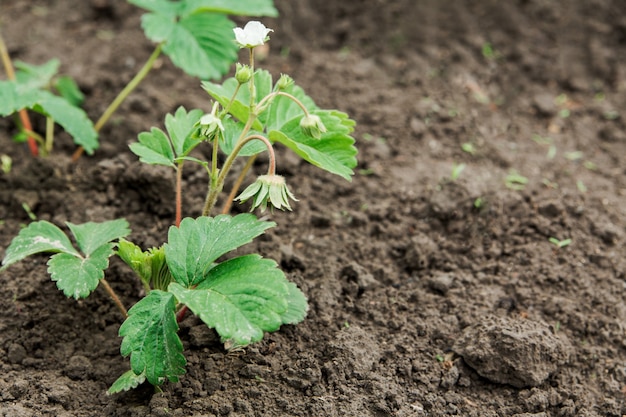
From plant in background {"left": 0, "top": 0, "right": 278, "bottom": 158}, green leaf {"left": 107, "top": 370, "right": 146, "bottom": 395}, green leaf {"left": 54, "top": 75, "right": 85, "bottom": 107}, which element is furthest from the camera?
green leaf {"left": 54, "top": 75, "right": 85, "bottom": 107}

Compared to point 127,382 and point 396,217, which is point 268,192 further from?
point 396,217

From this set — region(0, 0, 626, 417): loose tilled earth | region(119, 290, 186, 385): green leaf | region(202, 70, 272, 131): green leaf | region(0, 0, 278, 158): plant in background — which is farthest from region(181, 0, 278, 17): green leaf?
region(119, 290, 186, 385): green leaf

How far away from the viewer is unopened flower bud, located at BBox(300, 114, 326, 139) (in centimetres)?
200

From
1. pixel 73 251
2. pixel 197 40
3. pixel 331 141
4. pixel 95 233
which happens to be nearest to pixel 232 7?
pixel 197 40

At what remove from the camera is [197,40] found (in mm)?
2902

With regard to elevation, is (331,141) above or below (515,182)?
above

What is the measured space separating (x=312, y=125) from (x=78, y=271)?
764mm

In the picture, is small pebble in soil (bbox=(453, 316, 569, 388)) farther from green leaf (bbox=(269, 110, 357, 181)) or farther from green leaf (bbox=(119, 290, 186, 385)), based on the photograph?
green leaf (bbox=(119, 290, 186, 385))

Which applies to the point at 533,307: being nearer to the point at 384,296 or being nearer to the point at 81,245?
the point at 384,296

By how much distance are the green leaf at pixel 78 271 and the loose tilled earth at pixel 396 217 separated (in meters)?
0.27

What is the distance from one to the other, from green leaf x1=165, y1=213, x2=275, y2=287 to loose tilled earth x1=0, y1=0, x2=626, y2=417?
33 cm

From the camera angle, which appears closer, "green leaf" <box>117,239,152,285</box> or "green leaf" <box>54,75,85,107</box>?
"green leaf" <box>117,239,152,285</box>

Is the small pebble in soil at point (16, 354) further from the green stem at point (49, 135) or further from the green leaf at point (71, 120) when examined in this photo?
the green stem at point (49, 135)

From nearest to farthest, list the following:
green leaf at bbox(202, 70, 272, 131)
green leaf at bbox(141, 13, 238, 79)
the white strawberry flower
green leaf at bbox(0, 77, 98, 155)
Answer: the white strawberry flower → green leaf at bbox(202, 70, 272, 131) → green leaf at bbox(0, 77, 98, 155) → green leaf at bbox(141, 13, 238, 79)
